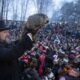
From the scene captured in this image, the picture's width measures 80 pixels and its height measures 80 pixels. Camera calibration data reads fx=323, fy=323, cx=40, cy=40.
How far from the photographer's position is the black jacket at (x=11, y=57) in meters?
2.68

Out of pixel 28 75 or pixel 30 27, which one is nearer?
pixel 30 27

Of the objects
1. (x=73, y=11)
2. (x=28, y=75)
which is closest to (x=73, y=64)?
(x=28, y=75)

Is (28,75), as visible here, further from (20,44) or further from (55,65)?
(55,65)

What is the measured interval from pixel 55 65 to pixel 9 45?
20.8 feet

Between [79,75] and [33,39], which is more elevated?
[33,39]

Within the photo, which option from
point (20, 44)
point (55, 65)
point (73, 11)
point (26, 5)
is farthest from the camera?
point (73, 11)

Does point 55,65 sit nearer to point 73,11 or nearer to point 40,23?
point 40,23

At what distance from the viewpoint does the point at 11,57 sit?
2.75 meters

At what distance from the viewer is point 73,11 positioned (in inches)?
2344

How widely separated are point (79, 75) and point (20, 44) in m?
4.42

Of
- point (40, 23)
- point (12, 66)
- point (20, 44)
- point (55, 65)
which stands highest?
point (40, 23)

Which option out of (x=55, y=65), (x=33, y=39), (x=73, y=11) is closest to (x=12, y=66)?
(x=33, y=39)

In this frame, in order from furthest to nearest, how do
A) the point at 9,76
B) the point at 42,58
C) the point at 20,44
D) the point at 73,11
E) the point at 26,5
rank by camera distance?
the point at 73,11
the point at 26,5
the point at 42,58
the point at 9,76
the point at 20,44

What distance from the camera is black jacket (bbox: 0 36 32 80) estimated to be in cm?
268
